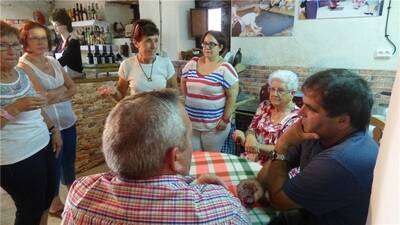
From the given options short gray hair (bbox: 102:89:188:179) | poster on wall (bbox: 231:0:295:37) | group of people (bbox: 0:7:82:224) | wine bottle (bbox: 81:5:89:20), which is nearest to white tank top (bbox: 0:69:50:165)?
group of people (bbox: 0:7:82:224)

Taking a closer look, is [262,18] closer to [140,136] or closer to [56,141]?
[56,141]

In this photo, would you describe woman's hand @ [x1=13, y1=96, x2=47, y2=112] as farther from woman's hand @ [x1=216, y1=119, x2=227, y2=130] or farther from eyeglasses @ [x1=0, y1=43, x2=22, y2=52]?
woman's hand @ [x1=216, y1=119, x2=227, y2=130]

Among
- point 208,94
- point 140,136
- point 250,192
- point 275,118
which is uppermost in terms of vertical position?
point 140,136

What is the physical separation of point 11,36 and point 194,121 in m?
1.29

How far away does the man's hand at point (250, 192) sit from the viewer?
1.12 metres

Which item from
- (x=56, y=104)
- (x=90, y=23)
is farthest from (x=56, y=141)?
(x=90, y=23)

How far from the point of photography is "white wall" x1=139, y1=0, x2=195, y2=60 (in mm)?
3787

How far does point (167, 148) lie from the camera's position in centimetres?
73

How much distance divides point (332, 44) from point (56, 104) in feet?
8.65

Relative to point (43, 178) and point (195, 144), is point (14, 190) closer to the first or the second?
point (43, 178)

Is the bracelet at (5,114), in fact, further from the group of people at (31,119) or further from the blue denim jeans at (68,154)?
the blue denim jeans at (68,154)

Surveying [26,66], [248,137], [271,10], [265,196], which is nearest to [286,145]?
[265,196]

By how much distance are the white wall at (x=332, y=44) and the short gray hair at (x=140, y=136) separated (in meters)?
2.58

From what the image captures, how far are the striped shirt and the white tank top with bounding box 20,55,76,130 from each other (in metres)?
0.88
